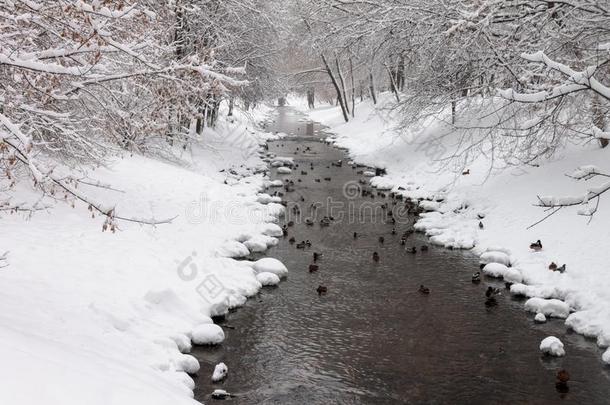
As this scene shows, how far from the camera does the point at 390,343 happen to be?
8102mm

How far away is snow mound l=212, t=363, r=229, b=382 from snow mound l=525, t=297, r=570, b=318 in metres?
5.45

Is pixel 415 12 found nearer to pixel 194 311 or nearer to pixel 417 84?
pixel 417 84

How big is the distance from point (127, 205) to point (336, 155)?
58.4 feet

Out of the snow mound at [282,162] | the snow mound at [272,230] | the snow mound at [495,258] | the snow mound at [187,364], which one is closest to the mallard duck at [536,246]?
the snow mound at [495,258]

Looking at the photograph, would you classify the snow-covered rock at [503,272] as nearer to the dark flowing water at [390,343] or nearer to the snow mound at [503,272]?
the snow mound at [503,272]

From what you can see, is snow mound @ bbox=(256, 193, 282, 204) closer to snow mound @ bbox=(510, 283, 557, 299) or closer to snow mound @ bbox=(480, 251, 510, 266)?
snow mound @ bbox=(480, 251, 510, 266)

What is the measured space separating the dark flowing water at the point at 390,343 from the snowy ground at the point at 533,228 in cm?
54

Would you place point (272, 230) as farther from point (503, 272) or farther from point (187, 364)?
point (187, 364)

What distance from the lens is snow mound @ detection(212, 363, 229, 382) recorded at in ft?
22.8

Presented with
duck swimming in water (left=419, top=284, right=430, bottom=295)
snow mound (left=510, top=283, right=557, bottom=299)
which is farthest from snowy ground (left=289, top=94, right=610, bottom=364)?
duck swimming in water (left=419, top=284, right=430, bottom=295)

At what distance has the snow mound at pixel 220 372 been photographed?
6.96 meters

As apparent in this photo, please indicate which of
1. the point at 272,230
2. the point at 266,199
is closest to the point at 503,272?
the point at 272,230

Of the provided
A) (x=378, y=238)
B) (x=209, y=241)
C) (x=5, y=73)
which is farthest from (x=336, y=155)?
(x=5, y=73)

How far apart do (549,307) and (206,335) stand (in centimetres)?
579
